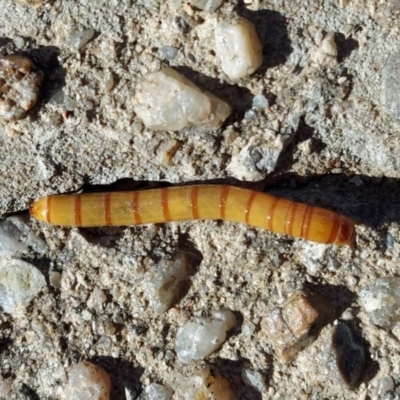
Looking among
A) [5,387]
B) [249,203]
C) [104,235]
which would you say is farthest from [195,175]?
[5,387]

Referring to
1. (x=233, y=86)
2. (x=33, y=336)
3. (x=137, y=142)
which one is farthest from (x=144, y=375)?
(x=233, y=86)

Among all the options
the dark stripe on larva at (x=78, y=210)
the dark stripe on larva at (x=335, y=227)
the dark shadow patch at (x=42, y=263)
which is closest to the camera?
the dark stripe on larva at (x=335, y=227)

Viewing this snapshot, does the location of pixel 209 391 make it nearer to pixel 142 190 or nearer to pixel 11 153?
pixel 142 190

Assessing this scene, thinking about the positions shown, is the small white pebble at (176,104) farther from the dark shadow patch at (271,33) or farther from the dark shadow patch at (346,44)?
the dark shadow patch at (346,44)

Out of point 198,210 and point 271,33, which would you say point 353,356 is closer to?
point 198,210

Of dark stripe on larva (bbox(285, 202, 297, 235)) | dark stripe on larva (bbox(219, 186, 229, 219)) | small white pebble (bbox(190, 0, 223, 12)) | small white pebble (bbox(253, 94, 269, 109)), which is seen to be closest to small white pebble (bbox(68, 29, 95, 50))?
small white pebble (bbox(190, 0, 223, 12))

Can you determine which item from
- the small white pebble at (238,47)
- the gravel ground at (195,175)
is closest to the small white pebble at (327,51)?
the gravel ground at (195,175)
